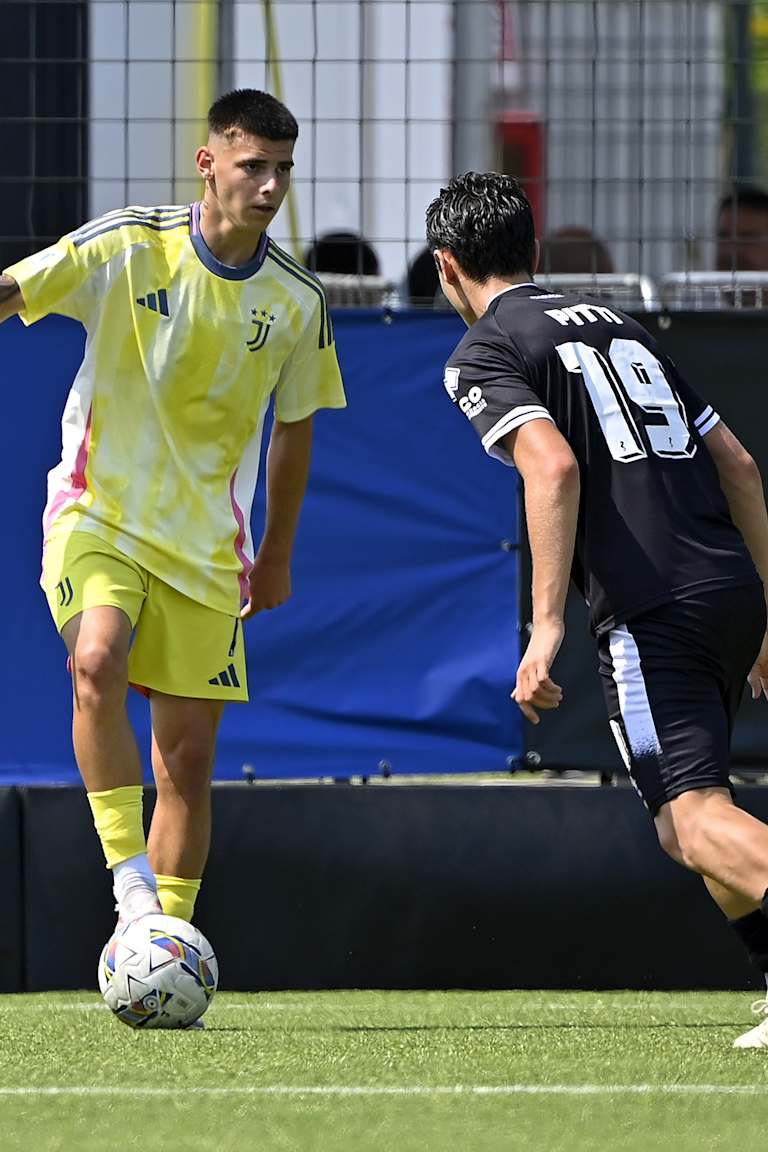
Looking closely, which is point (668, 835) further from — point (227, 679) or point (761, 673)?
point (227, 679)

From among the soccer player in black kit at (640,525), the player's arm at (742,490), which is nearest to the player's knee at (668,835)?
the soccer player in black kit at (640,525)

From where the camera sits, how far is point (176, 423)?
560cm

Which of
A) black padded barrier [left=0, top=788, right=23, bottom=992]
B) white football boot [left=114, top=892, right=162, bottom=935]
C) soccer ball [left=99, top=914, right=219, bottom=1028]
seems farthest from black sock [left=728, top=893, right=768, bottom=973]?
black padded barrier [left=0, top=788, right=23, bottom=992]

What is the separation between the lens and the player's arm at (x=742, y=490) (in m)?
4.98

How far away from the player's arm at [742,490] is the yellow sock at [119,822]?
160 centimetres

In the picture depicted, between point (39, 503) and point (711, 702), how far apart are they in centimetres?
274

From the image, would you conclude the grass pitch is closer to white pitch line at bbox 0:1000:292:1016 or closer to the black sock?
white pitch line at bbox 0:1000:292:1016

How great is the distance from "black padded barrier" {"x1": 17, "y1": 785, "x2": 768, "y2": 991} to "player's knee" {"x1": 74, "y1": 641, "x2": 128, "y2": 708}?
4.29 feet

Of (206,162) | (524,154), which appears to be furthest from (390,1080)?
(524,154)

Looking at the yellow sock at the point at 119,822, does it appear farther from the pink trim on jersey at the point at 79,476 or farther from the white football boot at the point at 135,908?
the pink trim on jersey at the point at 79,476

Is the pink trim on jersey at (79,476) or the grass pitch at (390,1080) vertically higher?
the pink trim on jersey at (79,476)

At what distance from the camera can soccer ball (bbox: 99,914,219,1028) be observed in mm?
5055

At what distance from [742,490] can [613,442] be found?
375 mm

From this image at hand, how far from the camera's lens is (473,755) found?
6.67m
